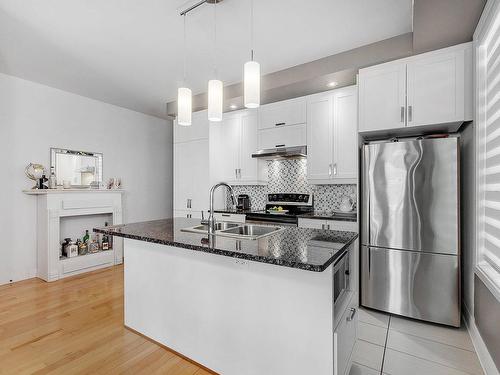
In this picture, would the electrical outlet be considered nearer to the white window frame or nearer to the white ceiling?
the white window frame

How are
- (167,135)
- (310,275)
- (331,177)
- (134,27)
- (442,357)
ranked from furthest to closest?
(167,135), (331,177), (134,27), (442,357), (310,275)

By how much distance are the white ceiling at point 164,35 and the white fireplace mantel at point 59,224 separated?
1576 millimetres

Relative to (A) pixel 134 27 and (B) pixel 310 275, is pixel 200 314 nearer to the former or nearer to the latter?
(B) pixel 310 275

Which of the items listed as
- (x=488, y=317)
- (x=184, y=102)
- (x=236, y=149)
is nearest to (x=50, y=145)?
(x=236, y=149)

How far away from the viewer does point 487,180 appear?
1.99 m

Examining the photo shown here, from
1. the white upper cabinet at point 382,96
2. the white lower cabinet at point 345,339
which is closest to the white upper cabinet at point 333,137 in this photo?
the white upper cabinet at point 382,96

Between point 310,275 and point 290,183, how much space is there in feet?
8.68

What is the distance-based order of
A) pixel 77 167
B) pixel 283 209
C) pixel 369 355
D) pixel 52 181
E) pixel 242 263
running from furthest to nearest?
pixel 77 167
pixel 283 209
pixel 52 181
pixel 369 355
pixel 242 263

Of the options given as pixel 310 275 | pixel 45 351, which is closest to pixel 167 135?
pixel 45 351

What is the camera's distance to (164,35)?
2.54 metres

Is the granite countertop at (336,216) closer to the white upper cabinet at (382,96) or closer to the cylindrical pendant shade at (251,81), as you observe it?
the white upper cabinet at (382,96)

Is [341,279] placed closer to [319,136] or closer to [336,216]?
[336,216]

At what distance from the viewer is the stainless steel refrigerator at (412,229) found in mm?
2328

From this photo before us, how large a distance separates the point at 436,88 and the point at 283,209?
7.37 ft
